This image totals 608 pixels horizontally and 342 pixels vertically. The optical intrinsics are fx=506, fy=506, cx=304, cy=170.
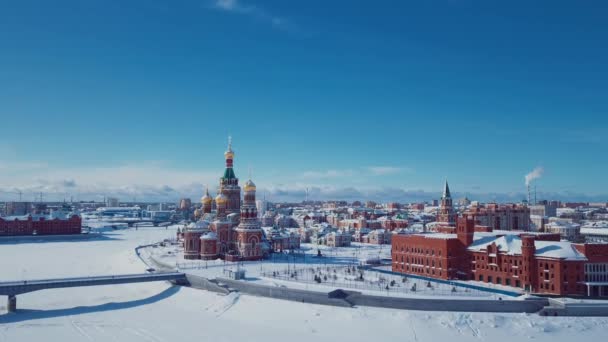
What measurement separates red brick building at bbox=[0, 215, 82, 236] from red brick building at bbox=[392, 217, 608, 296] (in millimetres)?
72137

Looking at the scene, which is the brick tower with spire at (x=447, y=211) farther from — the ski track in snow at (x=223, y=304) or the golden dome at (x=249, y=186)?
the ski track in snow at (x=223, y=304)

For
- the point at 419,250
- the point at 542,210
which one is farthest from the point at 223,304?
the point at 542,210

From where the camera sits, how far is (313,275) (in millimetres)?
44469

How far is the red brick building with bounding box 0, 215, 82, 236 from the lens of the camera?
91438 millimetres

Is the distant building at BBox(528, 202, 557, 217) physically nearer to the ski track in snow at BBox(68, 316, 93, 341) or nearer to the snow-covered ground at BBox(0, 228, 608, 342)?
the snow-covered ground at BBox(0, 228, 608, 342)

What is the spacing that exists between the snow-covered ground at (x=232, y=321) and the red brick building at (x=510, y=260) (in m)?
4.70

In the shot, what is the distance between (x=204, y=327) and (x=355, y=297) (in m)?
10.6

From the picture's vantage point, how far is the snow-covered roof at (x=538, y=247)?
3591 cm

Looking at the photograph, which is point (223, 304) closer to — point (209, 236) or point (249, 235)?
point (249, 235)

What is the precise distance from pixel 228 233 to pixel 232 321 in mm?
23868

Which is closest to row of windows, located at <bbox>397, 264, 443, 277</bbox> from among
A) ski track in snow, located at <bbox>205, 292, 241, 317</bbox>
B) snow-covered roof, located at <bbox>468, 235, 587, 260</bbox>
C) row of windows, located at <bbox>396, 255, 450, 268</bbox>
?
row of windows, located at <bbox>396, 255, 450, 268</bbox>

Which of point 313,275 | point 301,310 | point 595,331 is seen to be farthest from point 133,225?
point 595,331

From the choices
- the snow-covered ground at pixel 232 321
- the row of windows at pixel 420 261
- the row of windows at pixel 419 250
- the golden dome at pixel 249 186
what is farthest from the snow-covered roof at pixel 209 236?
the row of windows at pixel 419 250

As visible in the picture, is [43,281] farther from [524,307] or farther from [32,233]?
[32,233]
